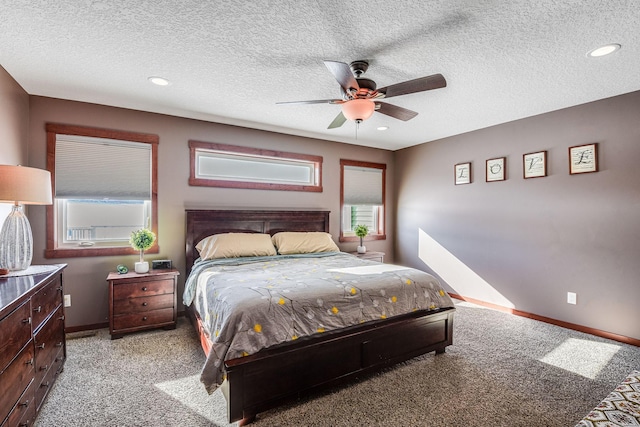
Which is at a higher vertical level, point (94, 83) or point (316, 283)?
point (94, 83)

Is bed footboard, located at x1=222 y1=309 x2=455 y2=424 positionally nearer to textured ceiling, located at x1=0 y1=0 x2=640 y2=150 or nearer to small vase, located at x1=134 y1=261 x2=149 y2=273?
small vase, located at x1=134 y1=261 x2=149 y2=273

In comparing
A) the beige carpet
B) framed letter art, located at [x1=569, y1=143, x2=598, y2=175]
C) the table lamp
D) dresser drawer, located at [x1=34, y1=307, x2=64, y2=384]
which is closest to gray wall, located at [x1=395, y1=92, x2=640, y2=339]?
framed letter art, located at [x1=569, y1=143, x2=598, y2=175]

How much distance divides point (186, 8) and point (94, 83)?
5.67ft

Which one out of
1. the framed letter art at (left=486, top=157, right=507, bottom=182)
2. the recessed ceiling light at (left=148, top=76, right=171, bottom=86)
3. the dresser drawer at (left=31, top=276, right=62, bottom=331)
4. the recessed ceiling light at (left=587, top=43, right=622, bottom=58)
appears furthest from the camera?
the framed letter art at (left=486, top=157, right=507, bottom=182)

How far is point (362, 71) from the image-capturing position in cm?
262

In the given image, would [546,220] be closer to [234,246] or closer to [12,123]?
[234,246]

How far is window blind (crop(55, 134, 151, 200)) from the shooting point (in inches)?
132

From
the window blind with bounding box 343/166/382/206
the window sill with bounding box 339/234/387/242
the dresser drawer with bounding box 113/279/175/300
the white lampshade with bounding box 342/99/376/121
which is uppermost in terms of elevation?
the white lampshade with bounding box 342/99/376/121

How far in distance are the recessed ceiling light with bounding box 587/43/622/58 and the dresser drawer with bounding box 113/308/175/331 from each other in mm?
4469

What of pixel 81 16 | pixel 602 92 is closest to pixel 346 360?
pixel 81 16

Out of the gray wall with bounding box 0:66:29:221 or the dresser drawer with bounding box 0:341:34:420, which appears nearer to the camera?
the dresser drawer with bounding box 0:341:34:420

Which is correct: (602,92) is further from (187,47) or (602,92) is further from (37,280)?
(37,280)

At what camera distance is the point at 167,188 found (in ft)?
12.6

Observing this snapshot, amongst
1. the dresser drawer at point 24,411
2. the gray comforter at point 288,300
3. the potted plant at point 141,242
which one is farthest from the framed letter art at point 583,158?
the dresser drawer at point 24,411
